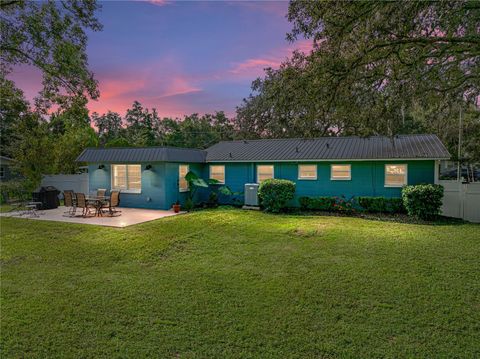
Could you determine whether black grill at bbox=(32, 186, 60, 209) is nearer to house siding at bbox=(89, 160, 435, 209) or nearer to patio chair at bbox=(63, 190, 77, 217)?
patio chair at bbox=(63, 190, 77, 217)

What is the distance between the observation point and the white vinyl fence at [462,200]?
35.3 ft

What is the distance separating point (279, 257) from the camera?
645 cm

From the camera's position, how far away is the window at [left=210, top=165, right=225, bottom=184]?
15.7 m

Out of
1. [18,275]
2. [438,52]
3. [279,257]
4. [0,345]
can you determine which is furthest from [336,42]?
[18,275]

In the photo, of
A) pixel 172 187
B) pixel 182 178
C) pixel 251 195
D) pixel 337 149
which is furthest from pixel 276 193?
pixel 172 187

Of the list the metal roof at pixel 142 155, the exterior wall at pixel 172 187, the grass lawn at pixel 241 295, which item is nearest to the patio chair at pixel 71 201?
→ the metal roof at pixel 142 155

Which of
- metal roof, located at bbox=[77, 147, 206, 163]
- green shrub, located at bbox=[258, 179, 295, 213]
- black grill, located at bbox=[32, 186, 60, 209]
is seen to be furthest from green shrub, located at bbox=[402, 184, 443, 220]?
black grill, located at bbox=[32, 186, 60, 209]

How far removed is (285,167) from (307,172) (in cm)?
111

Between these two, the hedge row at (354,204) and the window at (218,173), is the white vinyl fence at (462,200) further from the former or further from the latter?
the window at (218,173)

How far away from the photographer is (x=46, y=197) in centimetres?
1387

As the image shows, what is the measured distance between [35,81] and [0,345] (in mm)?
9254

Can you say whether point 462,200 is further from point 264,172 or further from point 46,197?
point 46,197

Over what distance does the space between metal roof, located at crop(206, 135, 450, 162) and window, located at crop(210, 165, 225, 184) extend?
0.47 m

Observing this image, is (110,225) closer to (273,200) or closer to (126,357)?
(273,200)
